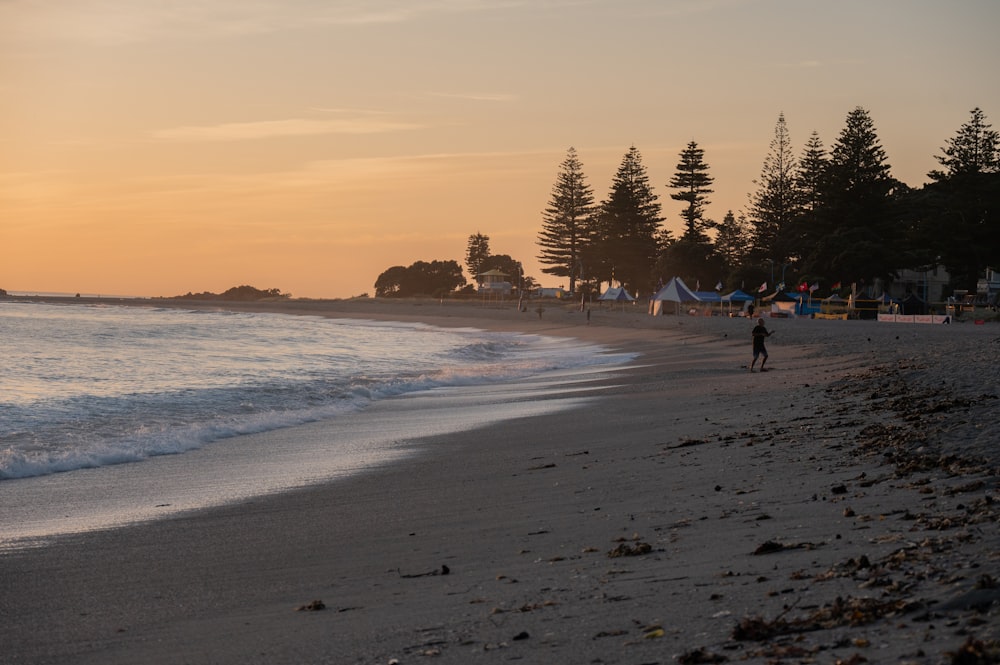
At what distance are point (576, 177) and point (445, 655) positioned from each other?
362 feet

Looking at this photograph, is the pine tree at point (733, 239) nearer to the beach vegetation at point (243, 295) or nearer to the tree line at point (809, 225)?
the tree line at point (809, 225)

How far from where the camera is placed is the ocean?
883cm

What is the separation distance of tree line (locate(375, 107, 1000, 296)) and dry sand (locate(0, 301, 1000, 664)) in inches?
2472

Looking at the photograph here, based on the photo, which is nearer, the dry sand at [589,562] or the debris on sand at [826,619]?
the debris on sand at [826,619]

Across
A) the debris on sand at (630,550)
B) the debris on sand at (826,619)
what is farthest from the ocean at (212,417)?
the debris on sand at (826,619)

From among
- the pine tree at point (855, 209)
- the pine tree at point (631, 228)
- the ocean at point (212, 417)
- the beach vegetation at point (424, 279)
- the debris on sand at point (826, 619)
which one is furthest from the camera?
the beach vegetation at point (424, 279)

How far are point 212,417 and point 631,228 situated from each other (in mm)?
91211

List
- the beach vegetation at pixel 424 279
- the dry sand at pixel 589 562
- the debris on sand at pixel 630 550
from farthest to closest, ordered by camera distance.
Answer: the beach vegetation at pixel 424 279 → the debris on sand at pixel 630 550 → the dry sand at pixel 589 562

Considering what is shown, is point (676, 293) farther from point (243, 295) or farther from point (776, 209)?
point (243, 295)

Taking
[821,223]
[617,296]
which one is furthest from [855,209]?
[617,296]

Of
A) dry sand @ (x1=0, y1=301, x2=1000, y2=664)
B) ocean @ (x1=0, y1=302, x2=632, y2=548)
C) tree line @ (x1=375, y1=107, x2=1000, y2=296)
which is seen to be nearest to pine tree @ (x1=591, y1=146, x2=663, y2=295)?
tree line @ (x1=375, y1=107, x2=1000, y2=296)

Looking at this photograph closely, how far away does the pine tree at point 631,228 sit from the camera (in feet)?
336

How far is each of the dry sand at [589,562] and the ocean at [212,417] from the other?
3.84 feet

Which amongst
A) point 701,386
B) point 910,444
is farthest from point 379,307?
point 910,444
